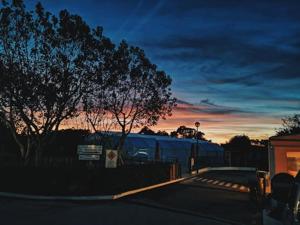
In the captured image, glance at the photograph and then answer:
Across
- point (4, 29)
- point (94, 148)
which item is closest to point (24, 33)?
point (4, 29)

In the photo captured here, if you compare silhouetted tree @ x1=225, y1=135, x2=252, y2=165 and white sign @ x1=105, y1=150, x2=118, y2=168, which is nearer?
white sign @ x1=105, y1=150, x2=118, y2=168

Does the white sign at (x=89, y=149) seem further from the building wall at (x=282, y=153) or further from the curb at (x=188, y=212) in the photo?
the building wall at (x=282, y=153)

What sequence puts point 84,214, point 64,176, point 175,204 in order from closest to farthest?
1. point 84,214
2. point 175,204
3. point 64,176

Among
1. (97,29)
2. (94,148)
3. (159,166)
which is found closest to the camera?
(94,148)

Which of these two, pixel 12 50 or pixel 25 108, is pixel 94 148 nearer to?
pixel 25 108

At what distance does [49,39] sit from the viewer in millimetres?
22469

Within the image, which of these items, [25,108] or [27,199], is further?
[25,108]

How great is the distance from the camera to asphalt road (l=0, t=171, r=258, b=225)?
41.3 ft

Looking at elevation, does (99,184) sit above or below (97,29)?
below

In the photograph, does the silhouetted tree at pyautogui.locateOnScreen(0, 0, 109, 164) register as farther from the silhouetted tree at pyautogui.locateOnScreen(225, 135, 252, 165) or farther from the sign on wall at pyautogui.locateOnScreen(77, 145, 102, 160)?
the silhouetted tree at pyautogui.locateOnScreen(225, 135, 252, 165)

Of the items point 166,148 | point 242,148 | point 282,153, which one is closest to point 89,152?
point 282,153

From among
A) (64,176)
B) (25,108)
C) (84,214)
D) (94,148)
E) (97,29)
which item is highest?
(97,29)

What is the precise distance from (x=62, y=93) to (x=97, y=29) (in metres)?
4.46

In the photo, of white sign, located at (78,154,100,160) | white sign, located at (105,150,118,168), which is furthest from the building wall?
white sign, located at (78,154,100,160)
